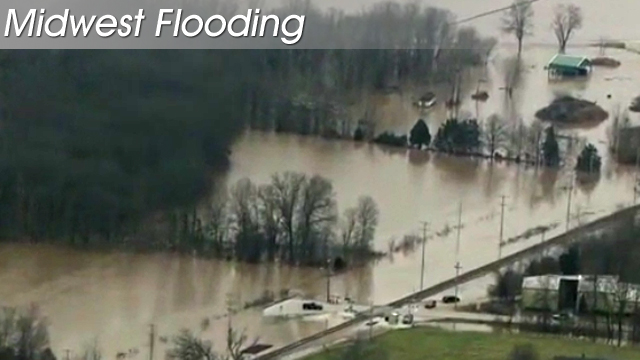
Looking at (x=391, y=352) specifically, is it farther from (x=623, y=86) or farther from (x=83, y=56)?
(x=623, y=86)

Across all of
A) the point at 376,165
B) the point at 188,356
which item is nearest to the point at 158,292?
the point at 188,356

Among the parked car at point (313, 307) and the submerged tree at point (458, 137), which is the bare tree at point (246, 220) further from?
the submerged tree at point (458, 137)

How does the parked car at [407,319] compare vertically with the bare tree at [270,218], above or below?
below

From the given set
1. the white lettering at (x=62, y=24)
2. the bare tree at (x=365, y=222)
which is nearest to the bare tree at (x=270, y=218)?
the bare tree at (x=365, y=222)

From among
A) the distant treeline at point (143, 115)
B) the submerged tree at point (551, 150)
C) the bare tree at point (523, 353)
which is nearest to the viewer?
the bare tree at point (523, 353)

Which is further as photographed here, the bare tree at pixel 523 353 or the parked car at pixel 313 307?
the parked car at pixel 313 307

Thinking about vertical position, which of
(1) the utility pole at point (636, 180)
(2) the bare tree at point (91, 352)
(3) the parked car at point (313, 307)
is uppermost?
(1) the utility pole at point (636, 180)

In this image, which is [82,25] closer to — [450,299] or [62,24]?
[62,24]
